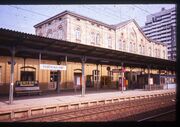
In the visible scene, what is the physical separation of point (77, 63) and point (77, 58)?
5.74 m

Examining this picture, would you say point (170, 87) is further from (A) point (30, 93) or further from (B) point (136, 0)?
(B) point (136, 0)

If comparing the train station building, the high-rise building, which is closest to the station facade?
the train station building

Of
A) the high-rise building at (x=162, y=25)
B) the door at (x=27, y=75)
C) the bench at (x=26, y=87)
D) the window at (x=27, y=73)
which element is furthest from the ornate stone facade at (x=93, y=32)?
the high-rise building at (x=162, y=25)

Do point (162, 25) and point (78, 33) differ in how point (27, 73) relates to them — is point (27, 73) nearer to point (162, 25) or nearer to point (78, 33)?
point (78, 33)

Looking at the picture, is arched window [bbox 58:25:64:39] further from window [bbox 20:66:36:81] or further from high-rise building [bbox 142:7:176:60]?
high-rise building [bbox 142:7:176:60]

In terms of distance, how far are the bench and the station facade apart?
282cm

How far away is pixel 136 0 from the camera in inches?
211

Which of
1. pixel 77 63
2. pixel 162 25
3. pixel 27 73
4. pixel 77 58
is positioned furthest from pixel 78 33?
pixel 162 25

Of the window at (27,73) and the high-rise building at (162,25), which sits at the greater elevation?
the high-rise building at (162,25)

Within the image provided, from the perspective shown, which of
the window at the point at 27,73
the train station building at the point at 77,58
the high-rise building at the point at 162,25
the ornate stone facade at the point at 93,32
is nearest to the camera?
the train station building at the point at 77,58

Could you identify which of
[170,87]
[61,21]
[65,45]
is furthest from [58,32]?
[170,87]

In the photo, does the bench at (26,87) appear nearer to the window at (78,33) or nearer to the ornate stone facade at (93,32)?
the ornate stone facade at (93,32)

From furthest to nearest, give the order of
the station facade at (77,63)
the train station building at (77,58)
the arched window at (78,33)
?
the arched window at (78,33)
the station facade at (77,63)
the train station building at (77,58)

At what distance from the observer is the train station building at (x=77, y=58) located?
13.7 meters
